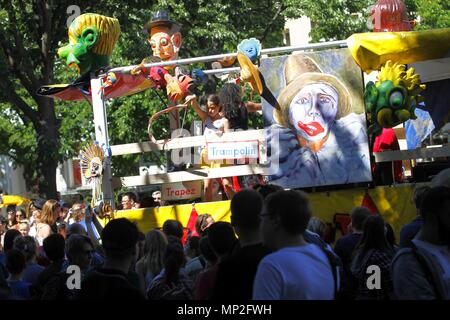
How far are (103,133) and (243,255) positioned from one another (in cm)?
756

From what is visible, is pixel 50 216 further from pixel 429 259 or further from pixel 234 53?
pixel 429 259

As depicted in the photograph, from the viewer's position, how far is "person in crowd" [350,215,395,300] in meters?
6.90

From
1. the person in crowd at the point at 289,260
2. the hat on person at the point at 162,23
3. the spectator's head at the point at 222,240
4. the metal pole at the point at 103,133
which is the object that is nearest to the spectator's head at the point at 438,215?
the person in crowd at the point at 289,260

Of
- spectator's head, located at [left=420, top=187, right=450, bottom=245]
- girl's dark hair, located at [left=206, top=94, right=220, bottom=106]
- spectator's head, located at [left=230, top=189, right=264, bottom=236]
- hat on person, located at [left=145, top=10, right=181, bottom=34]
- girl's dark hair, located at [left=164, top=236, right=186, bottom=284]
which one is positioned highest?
hat on person, located at [left=145, top=10, right=181, bottom=34]

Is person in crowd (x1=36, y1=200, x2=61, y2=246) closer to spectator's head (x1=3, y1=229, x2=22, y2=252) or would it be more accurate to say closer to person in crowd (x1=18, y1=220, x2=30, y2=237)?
person in crowd (x1=18, y1=220, x2=30, y2=237)

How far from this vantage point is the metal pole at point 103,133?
480 inches

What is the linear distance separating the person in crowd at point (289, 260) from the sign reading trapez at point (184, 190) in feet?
26.4

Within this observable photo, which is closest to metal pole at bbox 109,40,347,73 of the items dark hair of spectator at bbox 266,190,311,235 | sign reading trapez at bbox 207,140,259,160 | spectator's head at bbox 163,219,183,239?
sign reading trapez at bbox 207,140,259,160

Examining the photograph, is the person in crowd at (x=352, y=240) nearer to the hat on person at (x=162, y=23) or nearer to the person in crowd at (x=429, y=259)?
the person in crowd at (x=429, y=259)

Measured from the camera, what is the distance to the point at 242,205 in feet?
17.1

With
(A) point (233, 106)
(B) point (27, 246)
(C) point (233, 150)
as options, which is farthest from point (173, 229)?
(A) point (233, 106)
